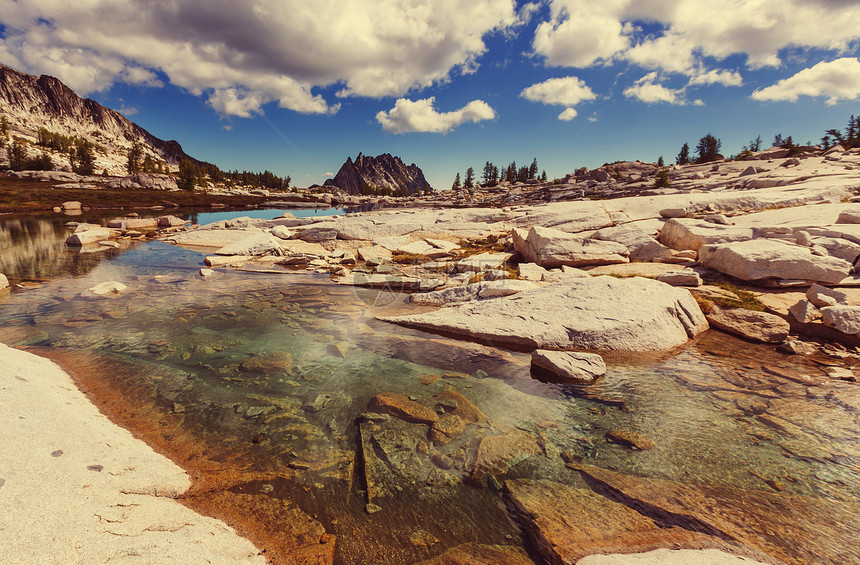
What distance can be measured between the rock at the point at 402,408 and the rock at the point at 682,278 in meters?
11.1

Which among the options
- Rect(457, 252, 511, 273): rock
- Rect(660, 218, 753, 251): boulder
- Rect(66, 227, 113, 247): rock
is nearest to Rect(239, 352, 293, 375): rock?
Rect(457, 252, 511, 273): rock

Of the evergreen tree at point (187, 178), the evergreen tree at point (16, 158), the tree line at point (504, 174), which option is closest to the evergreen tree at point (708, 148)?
the tree line at point (504, 174)

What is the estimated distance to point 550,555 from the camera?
13.4 ft

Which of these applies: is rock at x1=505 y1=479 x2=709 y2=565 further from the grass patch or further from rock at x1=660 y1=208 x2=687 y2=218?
rock at x1=660 y1=208 x2=687 y2=218

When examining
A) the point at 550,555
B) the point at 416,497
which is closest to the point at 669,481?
the point at 550,555

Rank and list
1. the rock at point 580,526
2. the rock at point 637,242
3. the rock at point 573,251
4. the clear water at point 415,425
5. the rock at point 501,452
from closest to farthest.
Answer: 1. the rock at point 580,526
2. the clear water at point 415,425
3. the rock at point 501,452
4. the rock at point 573,251
5. the rock at point 637,242

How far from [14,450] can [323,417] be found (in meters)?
4.07

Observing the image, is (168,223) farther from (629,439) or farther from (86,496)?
(629,439)

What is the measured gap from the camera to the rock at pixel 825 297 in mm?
9711

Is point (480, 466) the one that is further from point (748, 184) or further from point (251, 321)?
point (748, 184)

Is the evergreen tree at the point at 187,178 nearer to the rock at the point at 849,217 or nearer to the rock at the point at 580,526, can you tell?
the rock at the point at 580,526

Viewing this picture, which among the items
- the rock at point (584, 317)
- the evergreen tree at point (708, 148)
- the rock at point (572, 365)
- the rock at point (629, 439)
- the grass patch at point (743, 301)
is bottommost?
the rock at point (629, 439)

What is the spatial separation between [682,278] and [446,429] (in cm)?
1137

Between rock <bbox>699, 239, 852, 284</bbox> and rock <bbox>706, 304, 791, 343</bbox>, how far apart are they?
2.37 meters
